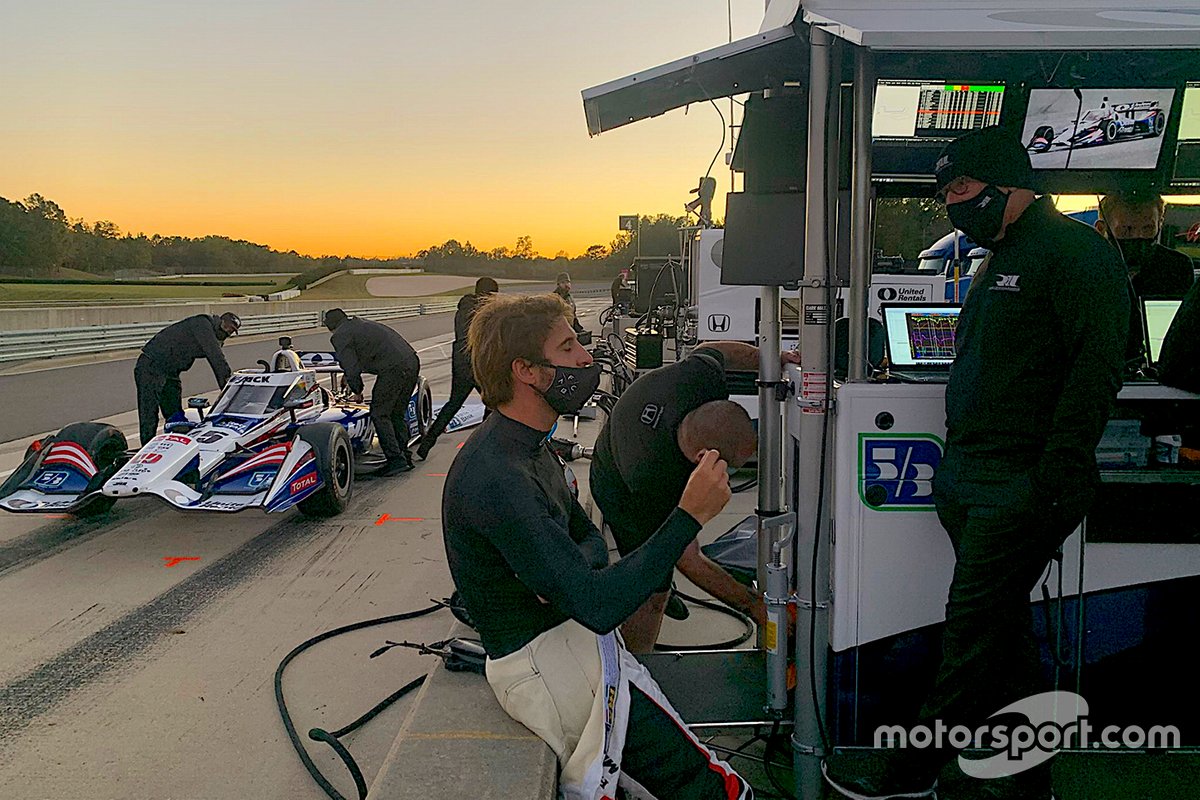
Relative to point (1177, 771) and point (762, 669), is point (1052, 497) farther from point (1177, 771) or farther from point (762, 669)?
point (762, 669)

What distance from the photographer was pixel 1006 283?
9.70 ft

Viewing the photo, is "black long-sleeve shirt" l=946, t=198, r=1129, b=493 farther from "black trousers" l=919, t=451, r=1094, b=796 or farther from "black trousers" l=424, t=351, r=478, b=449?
"black trousers" l=424, t=351, r=478, b=449

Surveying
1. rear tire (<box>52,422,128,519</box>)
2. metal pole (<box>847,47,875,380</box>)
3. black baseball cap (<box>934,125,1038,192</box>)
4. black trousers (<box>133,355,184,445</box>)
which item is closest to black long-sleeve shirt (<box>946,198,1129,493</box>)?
black baseball cap (<box>934,125,1038,192</box>)

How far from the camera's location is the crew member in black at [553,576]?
8.21ft

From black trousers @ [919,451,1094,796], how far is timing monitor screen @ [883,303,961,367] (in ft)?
4.20

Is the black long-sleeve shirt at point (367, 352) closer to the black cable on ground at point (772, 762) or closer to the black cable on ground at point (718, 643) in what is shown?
the black cable on ground at point (718, 643)

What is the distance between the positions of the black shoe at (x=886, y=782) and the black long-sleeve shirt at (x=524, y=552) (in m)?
1.28

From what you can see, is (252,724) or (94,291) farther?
(94,291)

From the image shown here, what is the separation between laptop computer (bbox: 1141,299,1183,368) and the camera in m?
4.21

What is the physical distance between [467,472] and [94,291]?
5540cm

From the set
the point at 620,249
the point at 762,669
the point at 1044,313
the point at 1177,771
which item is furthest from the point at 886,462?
the point at 620,249

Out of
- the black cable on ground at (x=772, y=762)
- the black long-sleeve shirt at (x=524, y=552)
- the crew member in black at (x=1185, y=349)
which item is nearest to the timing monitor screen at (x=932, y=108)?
the crew member in black at (x=1185, y=349)

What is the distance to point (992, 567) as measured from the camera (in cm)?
294

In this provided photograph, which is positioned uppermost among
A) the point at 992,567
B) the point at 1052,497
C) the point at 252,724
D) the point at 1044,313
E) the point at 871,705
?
the point at 1044,313
